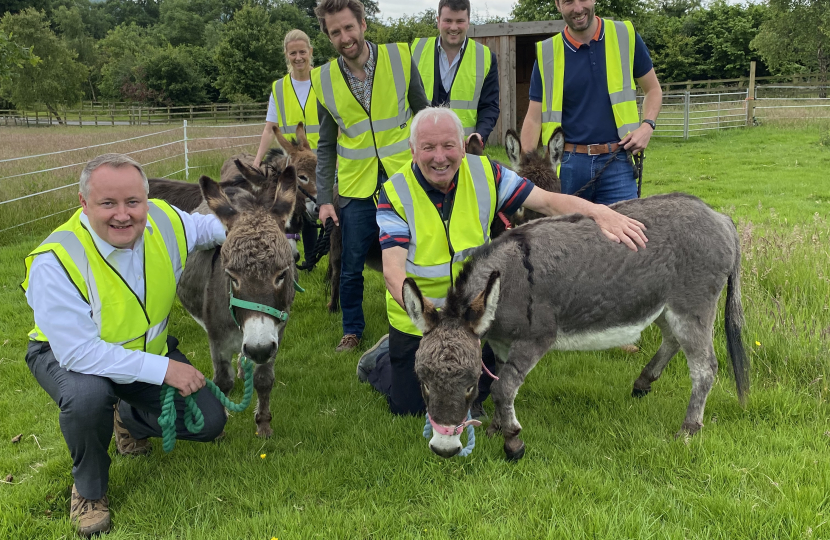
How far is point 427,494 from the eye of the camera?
2914mm

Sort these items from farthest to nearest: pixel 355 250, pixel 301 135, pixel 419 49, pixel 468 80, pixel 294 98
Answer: pixel 294 98
pixel 301 135
pixel 419 49
pixel 468 80
pixel 355 250

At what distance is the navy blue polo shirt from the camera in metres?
4.39

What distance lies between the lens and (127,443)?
3438 millimetres

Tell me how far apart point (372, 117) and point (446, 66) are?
1.27 m

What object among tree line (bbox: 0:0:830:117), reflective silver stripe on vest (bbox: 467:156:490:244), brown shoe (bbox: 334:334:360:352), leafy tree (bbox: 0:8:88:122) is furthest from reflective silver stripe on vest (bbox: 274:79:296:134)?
leafy tree (bbox: 0:8:88:122)

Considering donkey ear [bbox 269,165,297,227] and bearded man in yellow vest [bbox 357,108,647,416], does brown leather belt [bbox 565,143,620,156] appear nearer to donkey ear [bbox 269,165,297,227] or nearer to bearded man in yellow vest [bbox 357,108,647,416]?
bearded man in yellow vest [bbox 357,108,647,416]

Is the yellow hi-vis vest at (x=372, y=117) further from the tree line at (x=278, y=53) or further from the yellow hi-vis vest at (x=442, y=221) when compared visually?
the tree line at (x=278, y=53)

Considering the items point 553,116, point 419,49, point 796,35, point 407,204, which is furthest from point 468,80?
point 796,35

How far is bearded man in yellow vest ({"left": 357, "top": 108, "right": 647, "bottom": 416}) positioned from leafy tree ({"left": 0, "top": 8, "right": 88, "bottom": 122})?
47.6m

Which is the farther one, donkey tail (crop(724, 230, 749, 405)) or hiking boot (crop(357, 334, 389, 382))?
hiking boot (crop(357, 334, 389, 382))

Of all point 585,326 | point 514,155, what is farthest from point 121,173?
point 514,155

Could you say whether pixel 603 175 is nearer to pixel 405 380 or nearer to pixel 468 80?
pixel 468 80

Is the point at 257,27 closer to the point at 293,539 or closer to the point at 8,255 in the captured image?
the point at 8,255

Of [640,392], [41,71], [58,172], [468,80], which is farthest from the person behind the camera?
[41,71]
